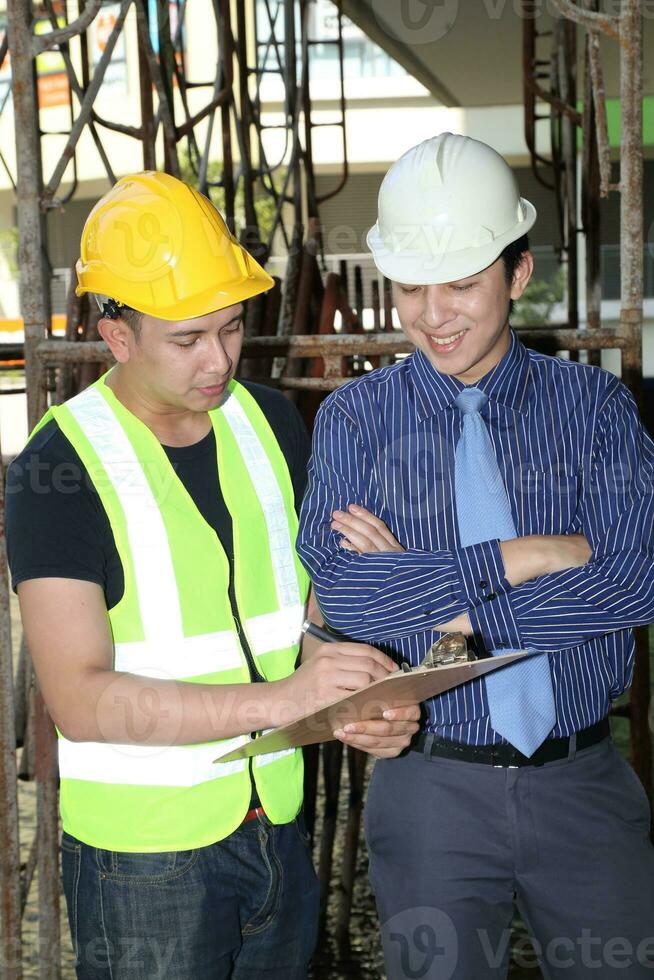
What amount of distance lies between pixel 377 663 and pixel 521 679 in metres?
0.34

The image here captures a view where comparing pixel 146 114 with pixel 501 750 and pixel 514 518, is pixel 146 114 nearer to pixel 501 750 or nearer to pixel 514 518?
pixel 514 518

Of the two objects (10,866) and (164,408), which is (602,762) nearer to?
(164,408)

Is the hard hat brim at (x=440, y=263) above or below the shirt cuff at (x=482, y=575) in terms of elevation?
above

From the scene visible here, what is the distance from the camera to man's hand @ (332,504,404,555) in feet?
7.86

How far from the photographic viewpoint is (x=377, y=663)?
7.19ft

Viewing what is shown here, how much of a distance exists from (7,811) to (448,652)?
182cm

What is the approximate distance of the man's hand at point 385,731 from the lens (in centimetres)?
223

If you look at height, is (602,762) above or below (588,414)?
below

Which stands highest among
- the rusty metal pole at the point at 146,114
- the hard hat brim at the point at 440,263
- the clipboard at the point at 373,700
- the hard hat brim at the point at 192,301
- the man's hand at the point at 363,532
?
the rusty metal pole at the point at 146,114

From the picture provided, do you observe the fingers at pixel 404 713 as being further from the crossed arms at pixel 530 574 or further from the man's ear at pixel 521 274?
the man's ear at pixel 521 274

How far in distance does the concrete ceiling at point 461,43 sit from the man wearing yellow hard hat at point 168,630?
355 cm

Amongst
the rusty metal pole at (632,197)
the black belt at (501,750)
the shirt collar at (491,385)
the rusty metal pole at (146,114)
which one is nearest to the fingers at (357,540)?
the shirt collar at (491,385)

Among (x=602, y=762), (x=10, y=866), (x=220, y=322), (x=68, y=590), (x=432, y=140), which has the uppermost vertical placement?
(x=432, y=140)

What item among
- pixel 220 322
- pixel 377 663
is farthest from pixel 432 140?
pixel 377 663
